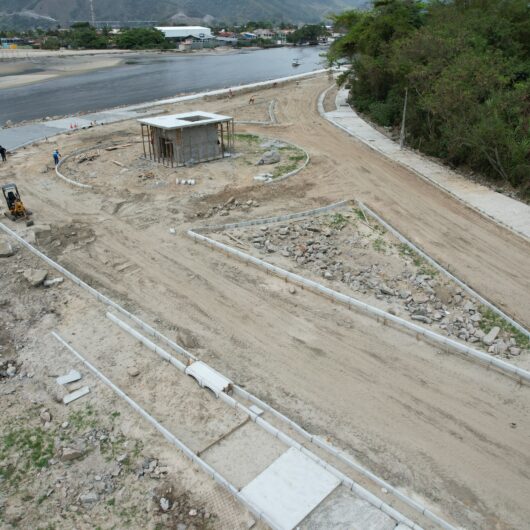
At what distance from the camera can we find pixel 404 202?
64.3ft

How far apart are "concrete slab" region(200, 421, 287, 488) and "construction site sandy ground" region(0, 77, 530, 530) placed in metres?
0.07

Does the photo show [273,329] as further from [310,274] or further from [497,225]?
[497,225]

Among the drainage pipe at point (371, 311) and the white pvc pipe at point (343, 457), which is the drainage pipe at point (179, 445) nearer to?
the white pvc pipe at point (343, 457)

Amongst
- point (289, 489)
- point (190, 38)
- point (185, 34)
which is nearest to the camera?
point (289, 489)

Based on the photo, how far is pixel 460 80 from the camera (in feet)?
74.8

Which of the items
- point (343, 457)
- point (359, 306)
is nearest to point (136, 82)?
point (359, 306)

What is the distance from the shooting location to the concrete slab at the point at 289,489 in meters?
7.58

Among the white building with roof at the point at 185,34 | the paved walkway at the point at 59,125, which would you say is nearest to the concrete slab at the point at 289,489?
the paved walkway at the point at 59,125

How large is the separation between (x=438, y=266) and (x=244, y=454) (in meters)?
8.85

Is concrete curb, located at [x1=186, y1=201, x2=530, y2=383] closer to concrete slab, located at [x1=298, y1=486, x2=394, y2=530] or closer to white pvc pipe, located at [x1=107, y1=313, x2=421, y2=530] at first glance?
white pvc pipe, located at [x1=107, y1=313, x2=421, y2=530]

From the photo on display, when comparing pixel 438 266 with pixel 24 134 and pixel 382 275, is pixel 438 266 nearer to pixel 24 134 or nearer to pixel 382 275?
pixel 382 275

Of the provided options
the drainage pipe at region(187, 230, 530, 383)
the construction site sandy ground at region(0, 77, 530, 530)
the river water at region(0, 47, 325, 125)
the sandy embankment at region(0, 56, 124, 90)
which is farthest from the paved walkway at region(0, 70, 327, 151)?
the sandy embankment at region(0, 56, 124, 90)

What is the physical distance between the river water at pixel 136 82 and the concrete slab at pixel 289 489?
4109 cm

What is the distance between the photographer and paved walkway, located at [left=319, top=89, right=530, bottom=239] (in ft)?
58.8
